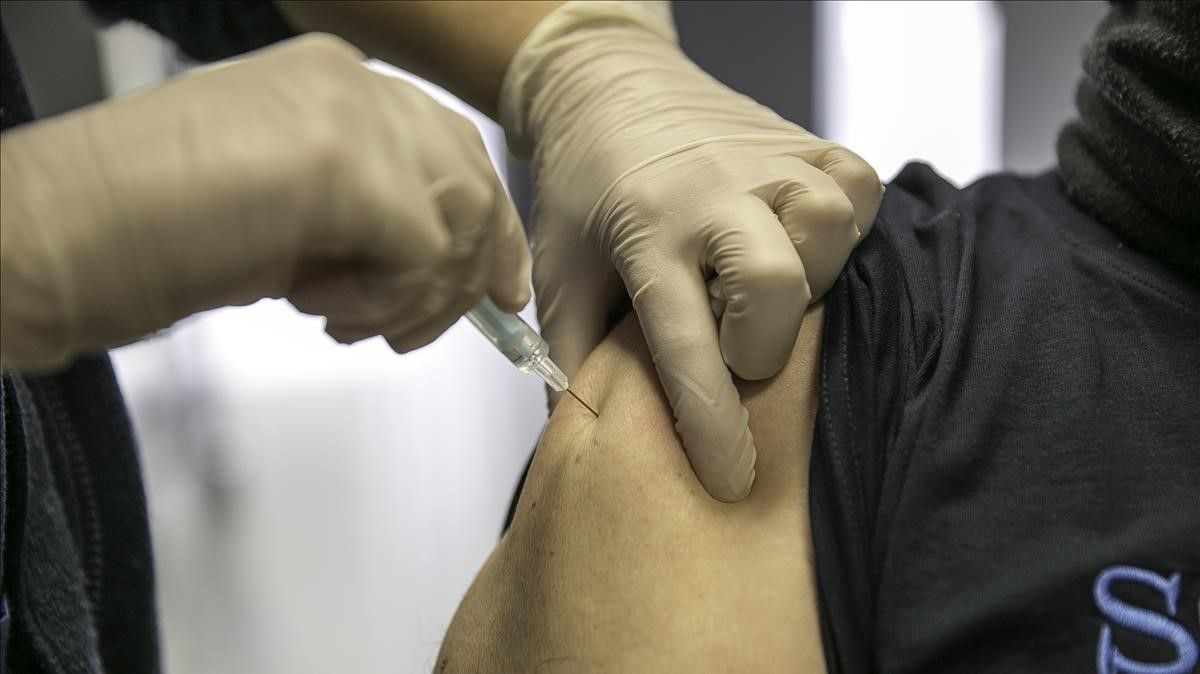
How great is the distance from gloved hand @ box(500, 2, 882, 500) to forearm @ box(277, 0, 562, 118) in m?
0.04

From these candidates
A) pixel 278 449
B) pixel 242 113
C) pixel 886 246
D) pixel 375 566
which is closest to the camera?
pixel 242 113

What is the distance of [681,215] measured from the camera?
31.7 inches

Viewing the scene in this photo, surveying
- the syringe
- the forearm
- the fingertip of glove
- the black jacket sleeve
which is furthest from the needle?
the black jacket sleeve

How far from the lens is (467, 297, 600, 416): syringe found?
0.74 m

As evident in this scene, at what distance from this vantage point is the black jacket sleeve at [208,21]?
45.6 inches

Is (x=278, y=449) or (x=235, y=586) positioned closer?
(x=235, y=586)

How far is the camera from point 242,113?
56 cm

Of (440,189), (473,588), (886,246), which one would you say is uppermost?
(440,189)

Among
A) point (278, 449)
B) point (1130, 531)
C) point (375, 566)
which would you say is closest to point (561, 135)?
point (1130, 531)

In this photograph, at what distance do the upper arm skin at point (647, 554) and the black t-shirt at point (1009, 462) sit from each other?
0.10ft

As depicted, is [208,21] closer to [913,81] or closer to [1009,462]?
[1009,462]

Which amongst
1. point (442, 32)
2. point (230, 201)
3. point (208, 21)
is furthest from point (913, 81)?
point (230, 201)

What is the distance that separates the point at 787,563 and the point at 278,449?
2486mm

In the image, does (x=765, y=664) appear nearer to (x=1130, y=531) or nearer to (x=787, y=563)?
(x=787, y=563)
